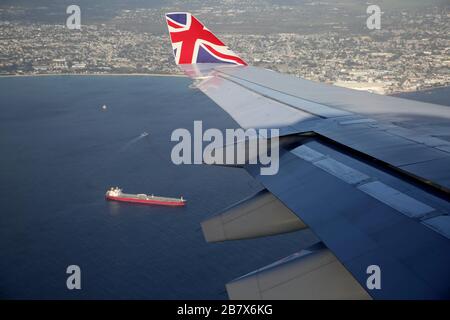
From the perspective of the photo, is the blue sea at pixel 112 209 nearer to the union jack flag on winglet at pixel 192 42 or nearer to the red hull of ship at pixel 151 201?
the red hull of ship at pixel 151 201

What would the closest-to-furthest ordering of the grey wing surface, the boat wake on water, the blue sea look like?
the grey wing surface → the blue sea → the boat wake on water

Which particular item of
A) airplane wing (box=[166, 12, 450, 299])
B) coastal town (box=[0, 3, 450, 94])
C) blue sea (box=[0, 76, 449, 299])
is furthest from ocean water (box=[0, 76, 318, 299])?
coastal town (box=[0, 3, 450, 94])

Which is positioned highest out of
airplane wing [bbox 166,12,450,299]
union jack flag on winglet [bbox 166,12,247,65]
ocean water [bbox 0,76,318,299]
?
union jack flag on winglet [bbox 166,12,247,65]

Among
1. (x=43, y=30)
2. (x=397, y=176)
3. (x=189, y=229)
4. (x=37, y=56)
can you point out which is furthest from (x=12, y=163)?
(x=43, y=30)

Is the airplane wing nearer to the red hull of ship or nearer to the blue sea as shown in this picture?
the blue sea

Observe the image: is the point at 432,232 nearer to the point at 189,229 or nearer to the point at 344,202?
the point at 344,202

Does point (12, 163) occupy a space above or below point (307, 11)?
below

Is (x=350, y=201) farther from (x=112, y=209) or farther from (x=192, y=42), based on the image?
(x=112, y=209)

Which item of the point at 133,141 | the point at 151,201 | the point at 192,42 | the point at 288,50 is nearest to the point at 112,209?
the point at 151,201
